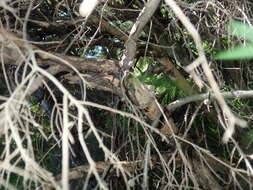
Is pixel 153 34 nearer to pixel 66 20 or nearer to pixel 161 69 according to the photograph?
pixel 161 69

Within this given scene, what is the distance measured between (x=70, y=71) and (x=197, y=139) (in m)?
0.98

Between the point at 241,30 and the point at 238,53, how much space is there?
261 millimetres

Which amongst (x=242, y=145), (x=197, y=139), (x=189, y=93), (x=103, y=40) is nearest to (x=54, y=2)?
(x=103, y=40)

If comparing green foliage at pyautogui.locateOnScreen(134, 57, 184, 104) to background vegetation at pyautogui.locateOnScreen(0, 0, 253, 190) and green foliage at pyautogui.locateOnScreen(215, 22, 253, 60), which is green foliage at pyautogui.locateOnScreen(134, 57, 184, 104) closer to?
background vegetation at pyautogui.locateOnScreen(0, 0, 253, 190)

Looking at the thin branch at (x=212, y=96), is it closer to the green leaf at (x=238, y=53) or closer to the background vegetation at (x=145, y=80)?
the background vegetation at (x=145, y=80)

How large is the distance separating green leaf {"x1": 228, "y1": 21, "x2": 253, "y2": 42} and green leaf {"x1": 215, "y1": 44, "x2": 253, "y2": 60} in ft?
0.17

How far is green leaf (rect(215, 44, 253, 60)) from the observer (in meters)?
2.15

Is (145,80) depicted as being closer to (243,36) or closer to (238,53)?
(238,53)

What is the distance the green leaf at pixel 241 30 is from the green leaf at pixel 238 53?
2.0 inches

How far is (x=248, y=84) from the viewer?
98.3 inches

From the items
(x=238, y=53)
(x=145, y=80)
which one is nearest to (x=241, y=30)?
(x=238, y=53)

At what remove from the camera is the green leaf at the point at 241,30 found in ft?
6.63

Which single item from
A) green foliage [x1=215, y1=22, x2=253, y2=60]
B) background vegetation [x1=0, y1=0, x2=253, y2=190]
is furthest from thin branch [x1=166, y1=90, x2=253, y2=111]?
green foliage [x1=215, y1=22, x2=253, y2=60]

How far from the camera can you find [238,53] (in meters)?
2.29
